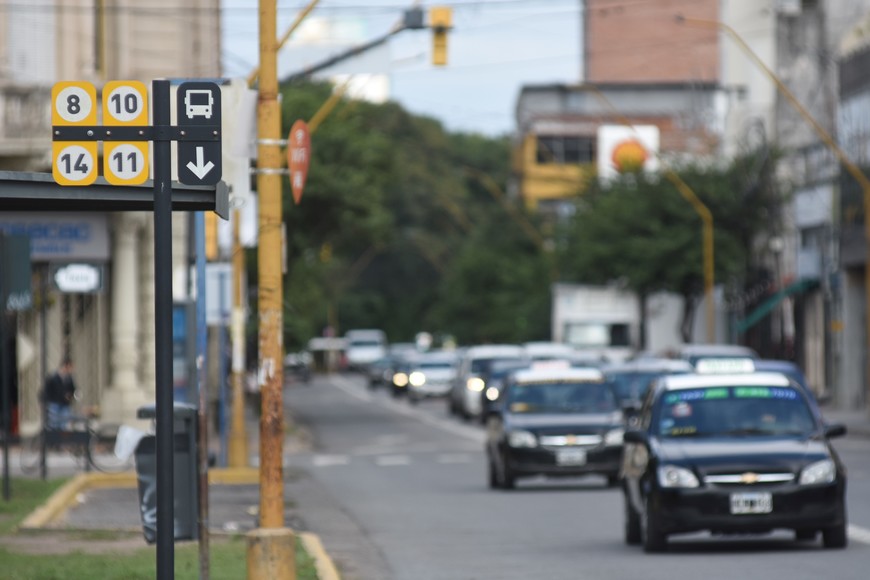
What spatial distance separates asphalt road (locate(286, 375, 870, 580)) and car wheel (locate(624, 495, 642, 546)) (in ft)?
0.67

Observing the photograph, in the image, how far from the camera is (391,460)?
120 feet

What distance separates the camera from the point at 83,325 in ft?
136

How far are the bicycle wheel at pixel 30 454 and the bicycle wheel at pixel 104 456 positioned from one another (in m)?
0.92

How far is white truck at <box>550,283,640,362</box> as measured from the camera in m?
72.4

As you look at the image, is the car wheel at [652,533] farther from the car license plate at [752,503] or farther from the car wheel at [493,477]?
the car wheel at [493,477]

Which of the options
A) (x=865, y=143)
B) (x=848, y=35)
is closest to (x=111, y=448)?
(x=865, y=143)

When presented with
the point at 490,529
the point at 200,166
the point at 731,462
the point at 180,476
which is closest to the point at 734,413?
the point at 731,462

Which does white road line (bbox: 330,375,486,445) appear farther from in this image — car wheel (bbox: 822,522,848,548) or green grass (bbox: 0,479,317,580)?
car wheel (bbox: 822,522,848,548)

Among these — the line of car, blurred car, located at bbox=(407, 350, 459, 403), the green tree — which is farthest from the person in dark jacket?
blurred car, located at bbox=(407, 350, 459, 403)

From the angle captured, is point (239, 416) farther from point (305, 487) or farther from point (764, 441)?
point (764, 441)

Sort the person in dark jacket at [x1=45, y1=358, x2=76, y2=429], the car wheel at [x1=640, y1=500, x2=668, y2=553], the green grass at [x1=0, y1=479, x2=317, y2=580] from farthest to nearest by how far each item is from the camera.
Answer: the person in dark jacket at [x1=45, y1=358, x2=76, y2=429] < the car wheel at [x1=640, y1=500, x2=668, y2=553] < the green grass at [x1=0, y1=479, x2=317, y2=580]

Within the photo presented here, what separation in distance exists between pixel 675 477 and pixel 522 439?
33.5ft

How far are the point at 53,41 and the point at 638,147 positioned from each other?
3019 inches

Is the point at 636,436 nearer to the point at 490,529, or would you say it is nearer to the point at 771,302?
the point at 490,529
